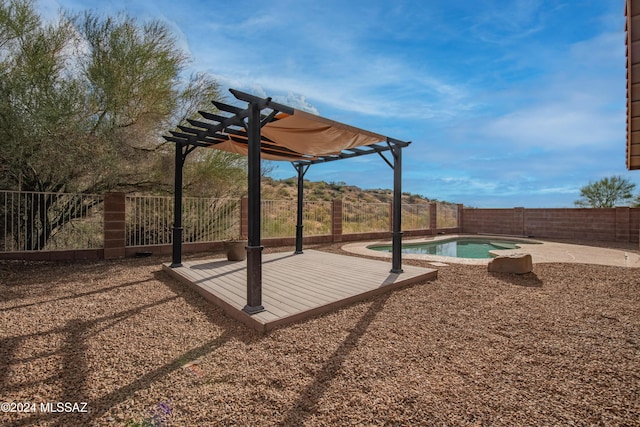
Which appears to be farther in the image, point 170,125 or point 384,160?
point 170,125

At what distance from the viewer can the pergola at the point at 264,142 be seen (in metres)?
3.24

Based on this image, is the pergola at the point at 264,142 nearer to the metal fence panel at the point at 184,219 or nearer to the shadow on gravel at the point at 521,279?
the shadow on gravel at the point at 521,279

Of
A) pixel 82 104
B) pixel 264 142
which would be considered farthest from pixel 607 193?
pixel 82 104

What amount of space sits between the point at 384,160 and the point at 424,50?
13.1ft

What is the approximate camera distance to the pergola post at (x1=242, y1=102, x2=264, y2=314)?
127 inches

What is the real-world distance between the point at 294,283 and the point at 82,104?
588 cm

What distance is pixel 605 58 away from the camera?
5.86 meters

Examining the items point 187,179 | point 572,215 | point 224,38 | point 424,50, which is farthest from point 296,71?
point 572,215

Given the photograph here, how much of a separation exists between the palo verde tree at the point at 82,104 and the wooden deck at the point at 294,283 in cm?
315

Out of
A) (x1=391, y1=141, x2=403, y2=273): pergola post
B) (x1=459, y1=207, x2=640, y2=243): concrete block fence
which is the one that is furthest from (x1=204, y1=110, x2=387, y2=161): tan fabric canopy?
(x1=459, y1=207, x2=640, y2=243): concrete block fence

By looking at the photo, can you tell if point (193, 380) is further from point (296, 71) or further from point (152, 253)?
point (296, 71)

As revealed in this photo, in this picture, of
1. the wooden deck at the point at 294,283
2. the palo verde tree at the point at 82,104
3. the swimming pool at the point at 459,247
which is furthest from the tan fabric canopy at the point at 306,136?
the swimming pool at the point at 459,247

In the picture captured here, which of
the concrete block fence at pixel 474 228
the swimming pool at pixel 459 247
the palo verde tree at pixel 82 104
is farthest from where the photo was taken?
the swimming pool at pixel 459 247

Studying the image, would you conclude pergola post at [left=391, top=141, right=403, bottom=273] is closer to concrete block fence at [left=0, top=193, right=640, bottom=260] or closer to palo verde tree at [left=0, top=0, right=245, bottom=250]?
concrete block fence at [left=0, top=193, right=640, bottom=260]
